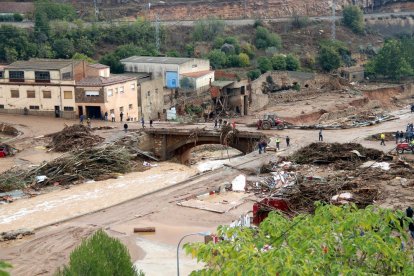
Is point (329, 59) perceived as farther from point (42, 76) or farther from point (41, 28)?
point (42, 76)

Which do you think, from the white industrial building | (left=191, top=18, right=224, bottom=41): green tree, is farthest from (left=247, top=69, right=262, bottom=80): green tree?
(left=191, top=18, right=224, bottom=41): green tree

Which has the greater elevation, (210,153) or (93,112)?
(93,112)

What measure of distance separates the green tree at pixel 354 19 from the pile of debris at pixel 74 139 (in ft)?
204

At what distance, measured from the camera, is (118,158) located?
146 ft

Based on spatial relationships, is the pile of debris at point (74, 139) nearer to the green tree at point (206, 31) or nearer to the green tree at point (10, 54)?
the green tree at point (10, 54)

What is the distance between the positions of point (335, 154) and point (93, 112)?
70.6 ft

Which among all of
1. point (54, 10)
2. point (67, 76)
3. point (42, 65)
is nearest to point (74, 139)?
point (67, 76)

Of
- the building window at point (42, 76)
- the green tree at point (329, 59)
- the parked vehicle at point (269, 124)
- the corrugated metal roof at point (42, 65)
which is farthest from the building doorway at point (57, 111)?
the green tree at point (329, 59)

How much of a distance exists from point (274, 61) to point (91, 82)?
28.5m

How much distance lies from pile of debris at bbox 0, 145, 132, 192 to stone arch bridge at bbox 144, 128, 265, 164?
5137 millimetres

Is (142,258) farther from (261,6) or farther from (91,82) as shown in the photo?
(261,6)

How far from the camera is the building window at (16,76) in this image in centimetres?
5795

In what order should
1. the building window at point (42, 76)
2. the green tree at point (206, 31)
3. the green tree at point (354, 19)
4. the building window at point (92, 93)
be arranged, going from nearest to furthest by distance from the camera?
the building window at point (92, 93) → the building window at point (42, 76) → the green tree at point (206, 31) → the green tree at point (354, 19)

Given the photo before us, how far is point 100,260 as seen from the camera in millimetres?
19797
